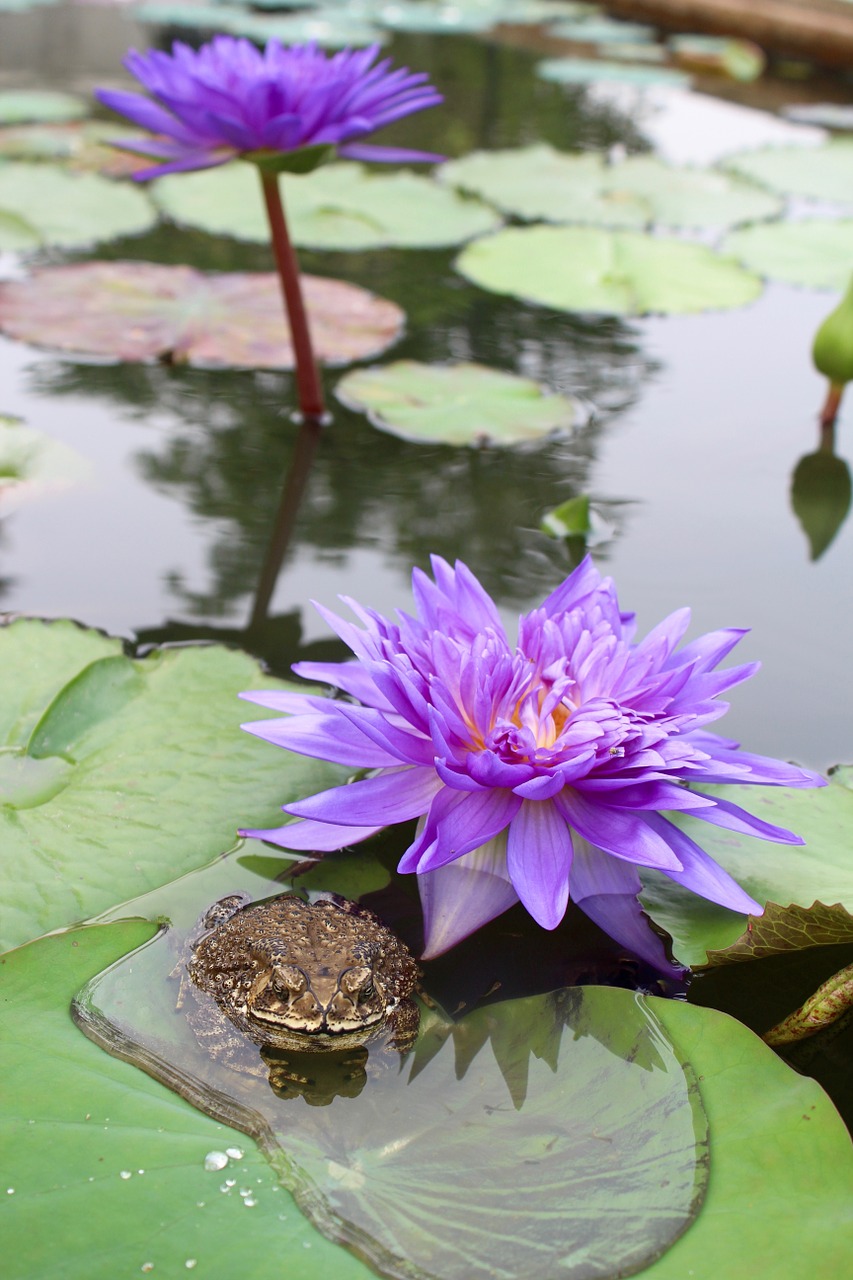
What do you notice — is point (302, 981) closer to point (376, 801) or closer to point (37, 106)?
point (376, 801)

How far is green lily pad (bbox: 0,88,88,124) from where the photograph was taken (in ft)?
14.3

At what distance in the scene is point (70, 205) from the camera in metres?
3.30

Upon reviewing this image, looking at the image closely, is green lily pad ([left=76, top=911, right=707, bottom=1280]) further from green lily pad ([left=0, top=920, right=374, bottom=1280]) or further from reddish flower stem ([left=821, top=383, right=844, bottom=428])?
reddish flower stem ([left=821, top=383, right=844, bottom=428])

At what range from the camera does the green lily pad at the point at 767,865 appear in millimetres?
1121

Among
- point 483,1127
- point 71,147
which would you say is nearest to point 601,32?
point 71,147

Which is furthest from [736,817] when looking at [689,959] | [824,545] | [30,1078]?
[824,545]

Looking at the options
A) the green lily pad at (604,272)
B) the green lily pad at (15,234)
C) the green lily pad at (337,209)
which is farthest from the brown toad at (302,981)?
the green lily pad at (337,209)

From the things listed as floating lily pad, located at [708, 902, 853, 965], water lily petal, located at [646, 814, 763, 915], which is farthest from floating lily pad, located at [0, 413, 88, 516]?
floating lily pad, located at [708, 902, 853, 965]

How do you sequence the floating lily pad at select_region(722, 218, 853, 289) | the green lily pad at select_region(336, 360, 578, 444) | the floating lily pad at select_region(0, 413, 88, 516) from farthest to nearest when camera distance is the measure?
the floating lily pad at select_region(722, 218, 853, 289)
the green lily pad at select_region(336, 360, 578, 444)
the floating lily pad at select_region(0, 413, 88, 516)

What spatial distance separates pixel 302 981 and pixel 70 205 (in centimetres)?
298

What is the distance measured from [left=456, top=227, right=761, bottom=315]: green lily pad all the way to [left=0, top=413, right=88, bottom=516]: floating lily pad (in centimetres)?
135

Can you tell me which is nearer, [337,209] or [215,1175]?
[215,1175]

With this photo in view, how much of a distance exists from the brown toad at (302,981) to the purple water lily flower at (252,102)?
1339mm

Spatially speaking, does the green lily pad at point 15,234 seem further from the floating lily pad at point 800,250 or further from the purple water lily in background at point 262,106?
the floating lily pad at point 800,250
